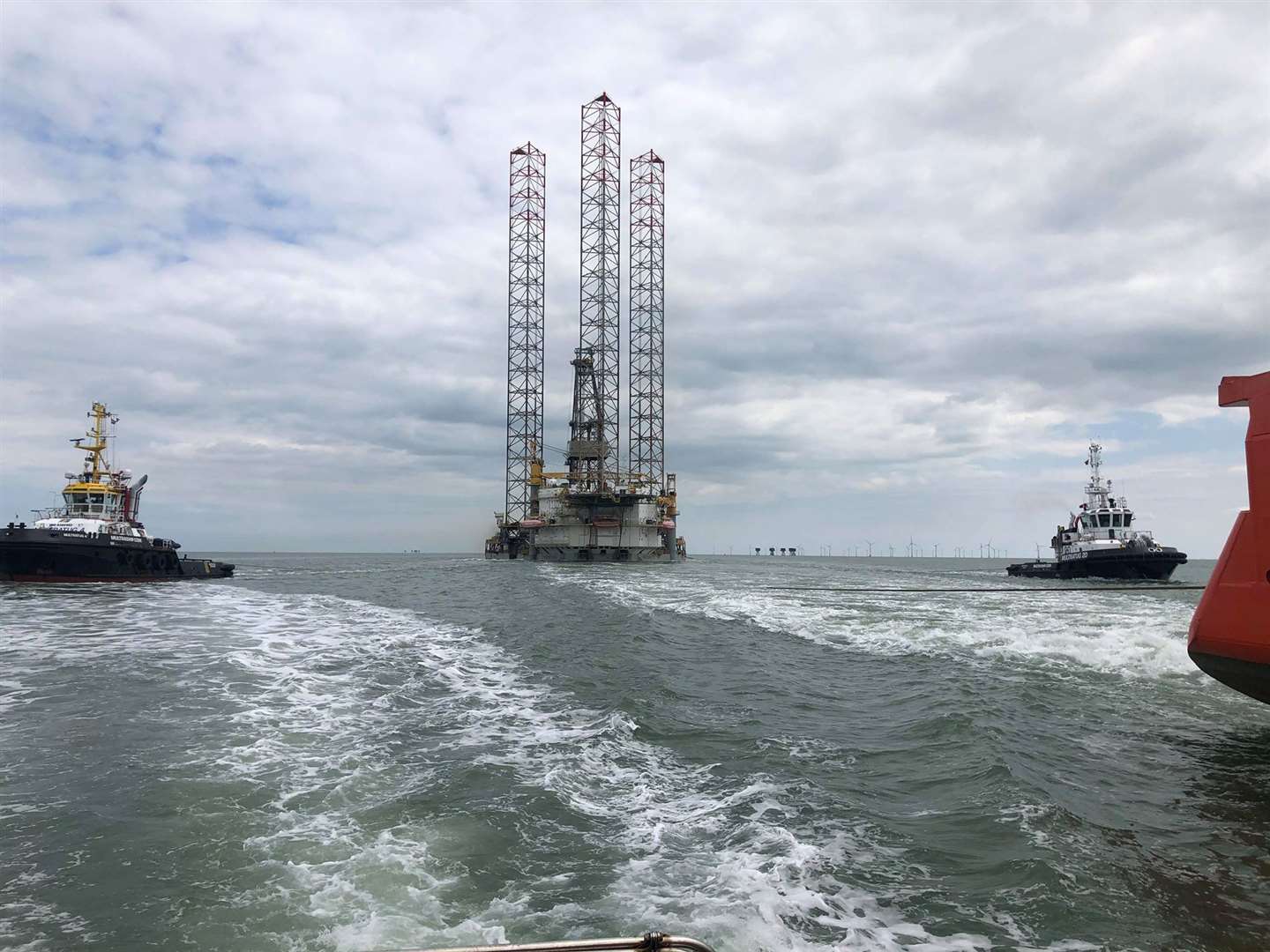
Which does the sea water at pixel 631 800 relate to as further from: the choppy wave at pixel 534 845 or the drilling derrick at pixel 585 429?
the drilling derrick at pixel 585 429

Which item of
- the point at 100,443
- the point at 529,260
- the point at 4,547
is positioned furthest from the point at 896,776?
the point at 529,260

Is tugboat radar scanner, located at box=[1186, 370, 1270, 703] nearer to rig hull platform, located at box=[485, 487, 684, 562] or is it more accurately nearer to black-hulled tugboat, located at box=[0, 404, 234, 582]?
black-hulled tugboat, located at box=[0, 404, 234, 582]

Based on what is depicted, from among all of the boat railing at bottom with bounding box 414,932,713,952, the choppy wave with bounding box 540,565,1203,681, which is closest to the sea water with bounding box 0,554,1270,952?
the choppy wave with bounding box 540,565,1203,681

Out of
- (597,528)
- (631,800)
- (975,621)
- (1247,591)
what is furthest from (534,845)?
(597,528)

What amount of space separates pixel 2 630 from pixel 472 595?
1624 cm

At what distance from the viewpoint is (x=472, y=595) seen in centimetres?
3189

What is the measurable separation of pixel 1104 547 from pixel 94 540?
6221 cm

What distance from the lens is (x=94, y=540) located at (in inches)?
1481

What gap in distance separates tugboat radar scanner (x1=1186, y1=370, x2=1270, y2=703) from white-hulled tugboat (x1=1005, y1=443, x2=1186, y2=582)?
4394cm

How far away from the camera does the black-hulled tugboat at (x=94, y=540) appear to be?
35.8 metres

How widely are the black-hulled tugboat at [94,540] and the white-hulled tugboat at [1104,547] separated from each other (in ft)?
197

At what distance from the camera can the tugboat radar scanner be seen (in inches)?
329

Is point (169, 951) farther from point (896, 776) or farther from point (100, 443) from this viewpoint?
point (100, 443)

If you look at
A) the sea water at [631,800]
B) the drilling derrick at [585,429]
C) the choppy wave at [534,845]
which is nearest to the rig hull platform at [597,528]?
the drilling derrick at [585,429]
